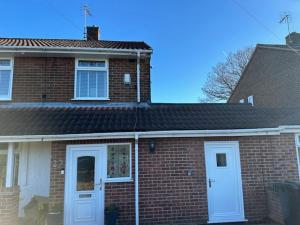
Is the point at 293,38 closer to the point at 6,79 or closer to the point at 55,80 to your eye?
the point at 55,80

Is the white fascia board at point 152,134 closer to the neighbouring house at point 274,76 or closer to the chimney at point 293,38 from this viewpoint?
the neighbouring house at point 274,76

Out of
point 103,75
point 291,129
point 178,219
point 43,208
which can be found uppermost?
point 103,75

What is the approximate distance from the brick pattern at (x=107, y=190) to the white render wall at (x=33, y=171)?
119 cm

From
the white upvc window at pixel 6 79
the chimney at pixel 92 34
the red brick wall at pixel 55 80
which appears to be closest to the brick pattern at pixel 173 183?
the red brick wall at pixel 55 80

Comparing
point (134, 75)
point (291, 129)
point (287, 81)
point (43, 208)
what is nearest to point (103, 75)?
point (134, 75)

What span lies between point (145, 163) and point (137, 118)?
1.68 metres

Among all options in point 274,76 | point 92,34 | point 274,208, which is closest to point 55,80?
point 92,34

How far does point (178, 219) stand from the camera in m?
7.62

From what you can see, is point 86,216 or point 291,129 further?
point 291,129

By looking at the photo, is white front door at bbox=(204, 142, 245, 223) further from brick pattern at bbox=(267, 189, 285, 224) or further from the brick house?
brick pattern at bbox=(267, 189, 285, 224)

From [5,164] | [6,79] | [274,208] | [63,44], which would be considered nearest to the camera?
[274,208]

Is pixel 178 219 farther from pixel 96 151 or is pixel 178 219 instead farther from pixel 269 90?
pixel 269 90

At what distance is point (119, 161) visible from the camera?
795 cm

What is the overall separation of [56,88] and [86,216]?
5121 millimetres
